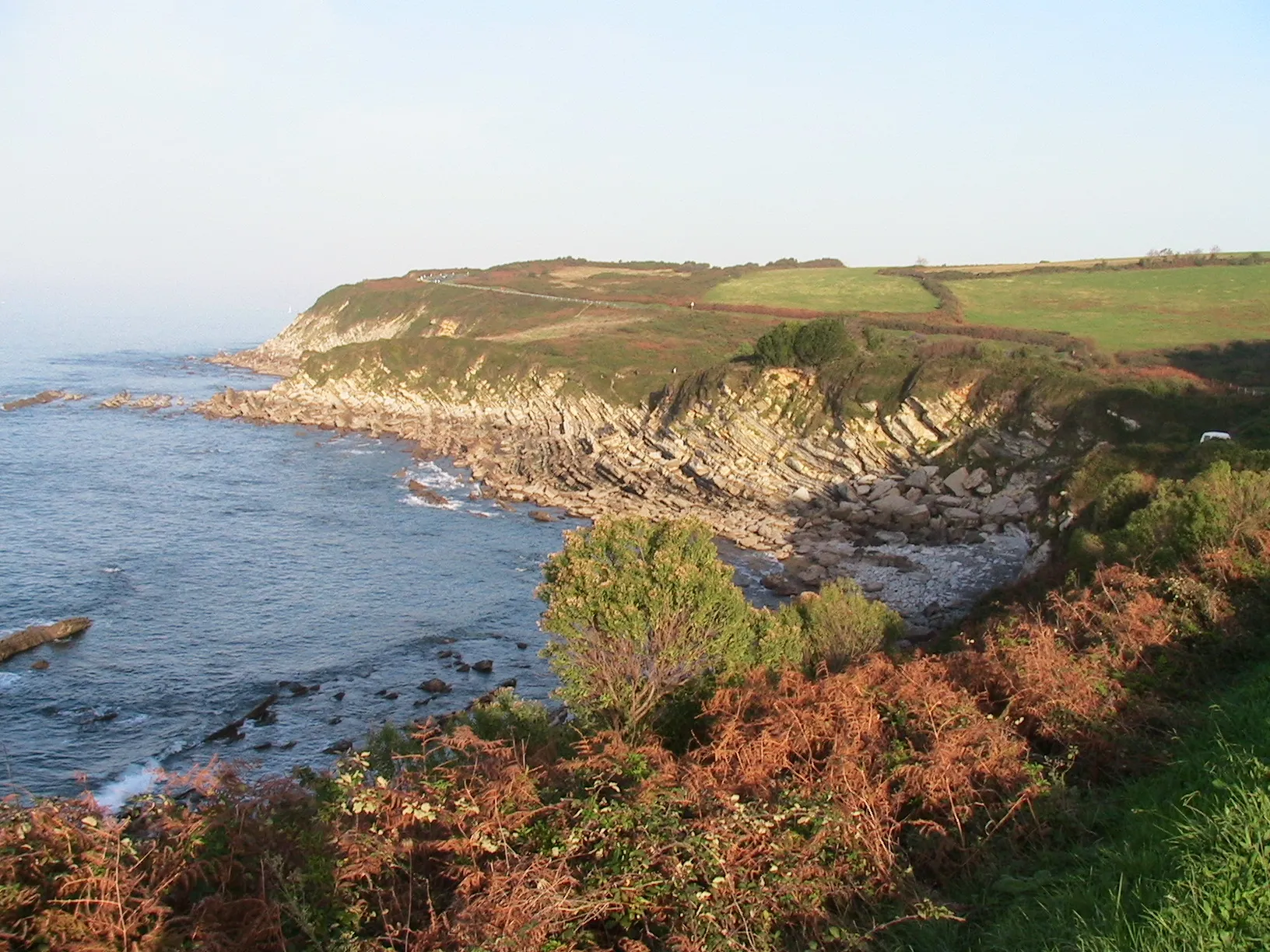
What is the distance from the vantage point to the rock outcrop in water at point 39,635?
Answer: 30703 mm

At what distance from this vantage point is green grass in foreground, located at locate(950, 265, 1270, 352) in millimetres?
66250

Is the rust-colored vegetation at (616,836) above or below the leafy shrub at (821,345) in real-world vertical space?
below

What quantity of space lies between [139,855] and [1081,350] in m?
64.6

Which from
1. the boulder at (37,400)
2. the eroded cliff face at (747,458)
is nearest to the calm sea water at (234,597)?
the eroded cliff face at (747,458)

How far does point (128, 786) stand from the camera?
904 inches

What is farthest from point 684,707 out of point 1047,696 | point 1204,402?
point 1204,402

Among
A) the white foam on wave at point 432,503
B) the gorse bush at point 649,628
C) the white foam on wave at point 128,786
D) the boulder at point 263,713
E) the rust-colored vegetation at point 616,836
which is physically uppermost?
the rust-colored vegetation at point 616,836

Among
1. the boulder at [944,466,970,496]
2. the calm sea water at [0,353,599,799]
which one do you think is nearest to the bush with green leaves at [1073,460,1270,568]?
the calm sea water at [0,353,599,799]

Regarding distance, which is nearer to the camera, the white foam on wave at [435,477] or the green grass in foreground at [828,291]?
the white foam on wave at [435,477]

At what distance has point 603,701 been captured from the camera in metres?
16.7

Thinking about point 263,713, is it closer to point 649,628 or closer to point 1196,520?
point 649,628

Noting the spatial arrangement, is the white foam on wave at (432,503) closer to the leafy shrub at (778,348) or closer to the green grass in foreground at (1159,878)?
the leafy shrub at (778,348)

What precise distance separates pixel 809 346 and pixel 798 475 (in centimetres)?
1253

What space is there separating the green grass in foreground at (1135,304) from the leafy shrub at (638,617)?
180ft
